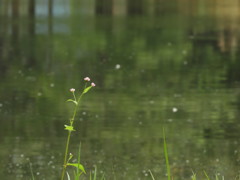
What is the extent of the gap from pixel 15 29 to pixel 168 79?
669 cm

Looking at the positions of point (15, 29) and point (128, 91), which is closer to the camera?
point (128, 91)

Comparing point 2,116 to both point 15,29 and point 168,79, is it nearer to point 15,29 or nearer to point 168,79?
point 168,79

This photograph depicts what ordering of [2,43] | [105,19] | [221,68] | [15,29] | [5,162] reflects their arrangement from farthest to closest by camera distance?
[105,19] < [15,29] < [2,43] < [221,68] < [5,162]

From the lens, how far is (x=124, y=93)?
11.1 m

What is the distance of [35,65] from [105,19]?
7.29 meters

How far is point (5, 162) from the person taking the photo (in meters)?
7.45

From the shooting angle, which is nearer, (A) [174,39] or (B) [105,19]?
(A) [174,39]

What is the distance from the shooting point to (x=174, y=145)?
8.32 meters

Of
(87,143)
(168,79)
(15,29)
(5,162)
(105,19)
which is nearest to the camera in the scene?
(5,162)

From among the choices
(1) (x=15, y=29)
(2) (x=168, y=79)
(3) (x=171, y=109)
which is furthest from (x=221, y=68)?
(1) (x=15, y=29)

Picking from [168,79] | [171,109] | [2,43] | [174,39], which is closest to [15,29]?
[2,43]

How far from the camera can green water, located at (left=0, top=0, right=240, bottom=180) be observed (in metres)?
7.71

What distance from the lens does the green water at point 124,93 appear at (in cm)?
771

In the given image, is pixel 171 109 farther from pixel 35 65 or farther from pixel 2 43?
pixel 2 43
